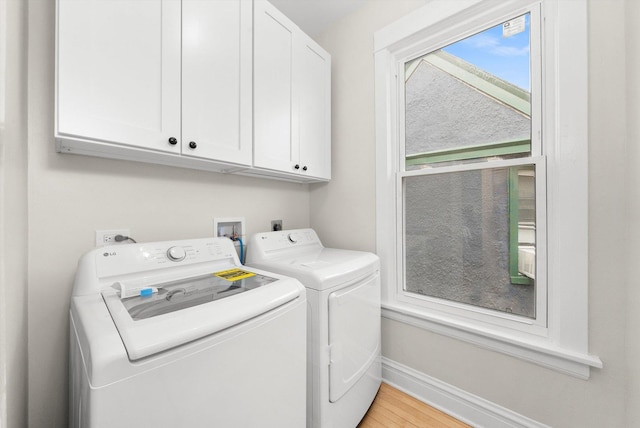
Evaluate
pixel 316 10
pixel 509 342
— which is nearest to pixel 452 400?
pixel 509 342

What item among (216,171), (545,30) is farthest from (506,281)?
(216,171)

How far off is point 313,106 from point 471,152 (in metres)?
1.13

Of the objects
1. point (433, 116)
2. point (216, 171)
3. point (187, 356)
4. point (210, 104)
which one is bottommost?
point (187, 356)

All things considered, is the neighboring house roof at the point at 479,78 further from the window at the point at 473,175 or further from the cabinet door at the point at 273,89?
the cabinet door at the point at 273,89

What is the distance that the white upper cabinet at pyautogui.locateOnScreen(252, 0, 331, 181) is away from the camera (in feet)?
4.79

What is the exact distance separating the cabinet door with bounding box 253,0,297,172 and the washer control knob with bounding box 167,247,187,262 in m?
0.61

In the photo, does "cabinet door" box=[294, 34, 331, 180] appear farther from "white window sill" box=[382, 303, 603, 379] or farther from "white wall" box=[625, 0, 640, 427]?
"white wall" box=[625, 0, 640, 427]

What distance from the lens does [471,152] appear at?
4.96 feet

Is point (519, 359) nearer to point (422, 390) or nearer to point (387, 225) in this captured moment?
point (422, 390)

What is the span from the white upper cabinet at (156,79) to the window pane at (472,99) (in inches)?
45.4

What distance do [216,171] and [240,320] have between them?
110 centimetres

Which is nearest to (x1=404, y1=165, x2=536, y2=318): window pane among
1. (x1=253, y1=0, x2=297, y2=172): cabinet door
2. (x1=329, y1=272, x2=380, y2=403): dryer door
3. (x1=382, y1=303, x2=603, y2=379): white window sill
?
(x1=382, y1=303, x2=603, y2=379): white window sill

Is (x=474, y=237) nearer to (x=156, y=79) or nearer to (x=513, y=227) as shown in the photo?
(x=513, y=227)

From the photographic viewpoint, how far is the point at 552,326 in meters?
1.22
